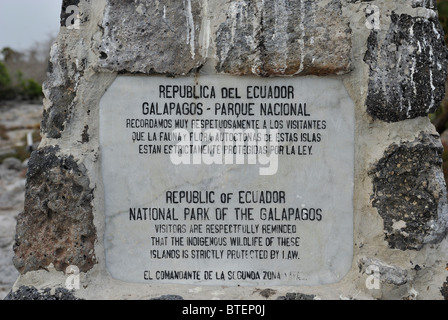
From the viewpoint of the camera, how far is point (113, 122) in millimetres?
2289

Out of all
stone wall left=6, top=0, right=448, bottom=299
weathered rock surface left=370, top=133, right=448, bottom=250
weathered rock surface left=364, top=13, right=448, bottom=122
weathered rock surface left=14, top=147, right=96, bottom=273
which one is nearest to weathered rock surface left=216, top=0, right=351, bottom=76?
stone wall left=6, top=0, right=448, bottom=299

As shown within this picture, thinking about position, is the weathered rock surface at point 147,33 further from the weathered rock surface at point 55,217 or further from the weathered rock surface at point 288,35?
the weathered rock surface at point 55,217

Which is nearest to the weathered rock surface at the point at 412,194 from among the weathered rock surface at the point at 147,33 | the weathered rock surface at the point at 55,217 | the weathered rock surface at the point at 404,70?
the weathered rock surface at the point at 404,70

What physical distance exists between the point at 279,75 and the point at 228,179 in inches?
20.1

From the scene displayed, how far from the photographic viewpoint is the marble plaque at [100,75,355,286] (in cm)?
228

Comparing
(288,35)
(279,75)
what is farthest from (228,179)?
(288,35)

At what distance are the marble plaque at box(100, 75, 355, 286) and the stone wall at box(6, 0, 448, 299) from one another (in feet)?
0.22

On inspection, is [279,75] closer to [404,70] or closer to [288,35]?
[288,35]

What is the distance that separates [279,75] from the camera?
2.26 meters

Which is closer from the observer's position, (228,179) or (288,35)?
(288,35)

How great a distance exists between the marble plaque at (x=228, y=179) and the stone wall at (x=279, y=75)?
0.22 ft

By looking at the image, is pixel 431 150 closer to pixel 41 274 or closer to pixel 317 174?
pixel 317 174

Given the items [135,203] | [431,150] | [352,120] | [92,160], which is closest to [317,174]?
[352,120]

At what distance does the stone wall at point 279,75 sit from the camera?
2199mm
